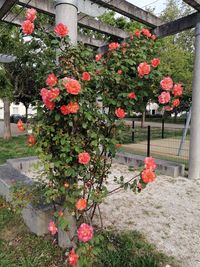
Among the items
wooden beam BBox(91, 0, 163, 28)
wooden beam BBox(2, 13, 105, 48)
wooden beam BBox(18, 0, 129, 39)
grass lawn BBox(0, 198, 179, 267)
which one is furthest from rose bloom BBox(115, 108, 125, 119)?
wooden beam BBox(2, 13, 105, 48)

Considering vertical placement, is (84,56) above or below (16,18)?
below

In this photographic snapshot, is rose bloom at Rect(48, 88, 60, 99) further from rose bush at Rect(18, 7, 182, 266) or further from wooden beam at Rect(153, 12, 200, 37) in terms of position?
wooden beam at Rect(153, 12, 200, 37)

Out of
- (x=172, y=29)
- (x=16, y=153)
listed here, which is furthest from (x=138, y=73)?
(x=16, y=153)

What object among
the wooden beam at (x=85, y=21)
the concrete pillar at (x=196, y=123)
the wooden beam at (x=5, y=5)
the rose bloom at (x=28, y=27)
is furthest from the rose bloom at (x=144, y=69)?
the wooden beam at (x=85, y=21)

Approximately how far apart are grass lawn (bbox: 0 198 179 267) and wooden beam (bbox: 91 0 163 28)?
3.96m

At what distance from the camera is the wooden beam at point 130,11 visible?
5.38m

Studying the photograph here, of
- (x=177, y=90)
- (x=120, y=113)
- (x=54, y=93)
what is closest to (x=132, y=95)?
(x=120, y=113)

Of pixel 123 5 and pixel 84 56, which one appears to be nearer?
pixel 84 56

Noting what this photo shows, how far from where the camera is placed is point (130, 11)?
19.4 ft

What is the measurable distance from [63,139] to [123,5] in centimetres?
441

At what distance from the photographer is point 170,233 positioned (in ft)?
11.2

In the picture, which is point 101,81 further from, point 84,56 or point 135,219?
point 135,219

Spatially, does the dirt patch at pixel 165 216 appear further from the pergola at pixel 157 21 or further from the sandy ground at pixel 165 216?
the pergola at pixel 157 21

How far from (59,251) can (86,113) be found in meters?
1.61
